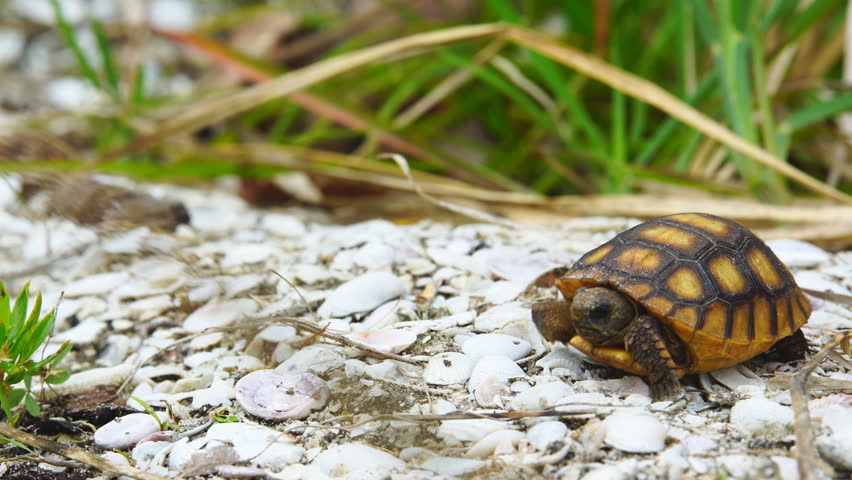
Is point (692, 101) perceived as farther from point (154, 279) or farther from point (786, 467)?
point (154, 279)

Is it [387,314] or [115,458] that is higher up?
[387,314]

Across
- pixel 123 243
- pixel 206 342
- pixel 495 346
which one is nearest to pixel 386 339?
pixel 495 346

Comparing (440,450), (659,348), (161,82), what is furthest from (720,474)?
(161,82)

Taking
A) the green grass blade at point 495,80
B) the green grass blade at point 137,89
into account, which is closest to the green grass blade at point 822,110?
the green grass blade at point 495,80

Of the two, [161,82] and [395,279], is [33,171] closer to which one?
[395,279]

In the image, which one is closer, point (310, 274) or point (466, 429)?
point (466, 429)

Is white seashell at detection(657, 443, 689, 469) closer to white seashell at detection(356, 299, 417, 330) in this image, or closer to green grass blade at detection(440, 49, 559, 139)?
white seashell at detection(356, 299, 417, 330)
